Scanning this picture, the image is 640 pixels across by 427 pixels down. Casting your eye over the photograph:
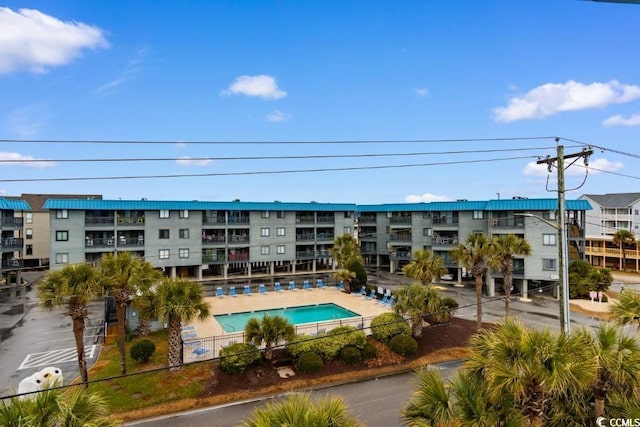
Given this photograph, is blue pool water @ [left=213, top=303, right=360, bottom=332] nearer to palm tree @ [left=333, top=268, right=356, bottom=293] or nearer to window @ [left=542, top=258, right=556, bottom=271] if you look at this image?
palm tree @ [left=333, top=268, right=356, bottom=293]

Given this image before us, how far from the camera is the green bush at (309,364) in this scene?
19109mm

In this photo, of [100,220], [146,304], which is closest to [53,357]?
[146,304]

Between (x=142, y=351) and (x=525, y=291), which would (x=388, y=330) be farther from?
(x=525, y=291)

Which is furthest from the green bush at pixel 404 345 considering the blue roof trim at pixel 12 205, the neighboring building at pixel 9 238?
the blue roof trim at pixel 12 205

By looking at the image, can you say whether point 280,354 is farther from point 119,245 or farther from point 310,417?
point 119,245

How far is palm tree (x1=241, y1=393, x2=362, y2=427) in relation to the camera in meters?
6.65

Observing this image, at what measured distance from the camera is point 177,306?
1786 centimetres

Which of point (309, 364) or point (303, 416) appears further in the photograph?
point (309, 364)

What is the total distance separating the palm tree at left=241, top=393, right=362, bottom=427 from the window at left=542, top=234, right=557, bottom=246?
3795 cm

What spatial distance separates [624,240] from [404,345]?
48948mm

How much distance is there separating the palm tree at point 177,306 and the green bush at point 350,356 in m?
7.67

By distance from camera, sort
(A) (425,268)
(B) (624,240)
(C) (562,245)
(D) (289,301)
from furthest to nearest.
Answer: (B) (624,240) < (D) (289,301) < (A) (425,268) < (C) (562,245)

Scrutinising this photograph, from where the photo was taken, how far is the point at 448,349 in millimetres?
22938

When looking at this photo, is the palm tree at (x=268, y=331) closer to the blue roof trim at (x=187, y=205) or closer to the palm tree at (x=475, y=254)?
the palm tree at (x=475, y=254)
